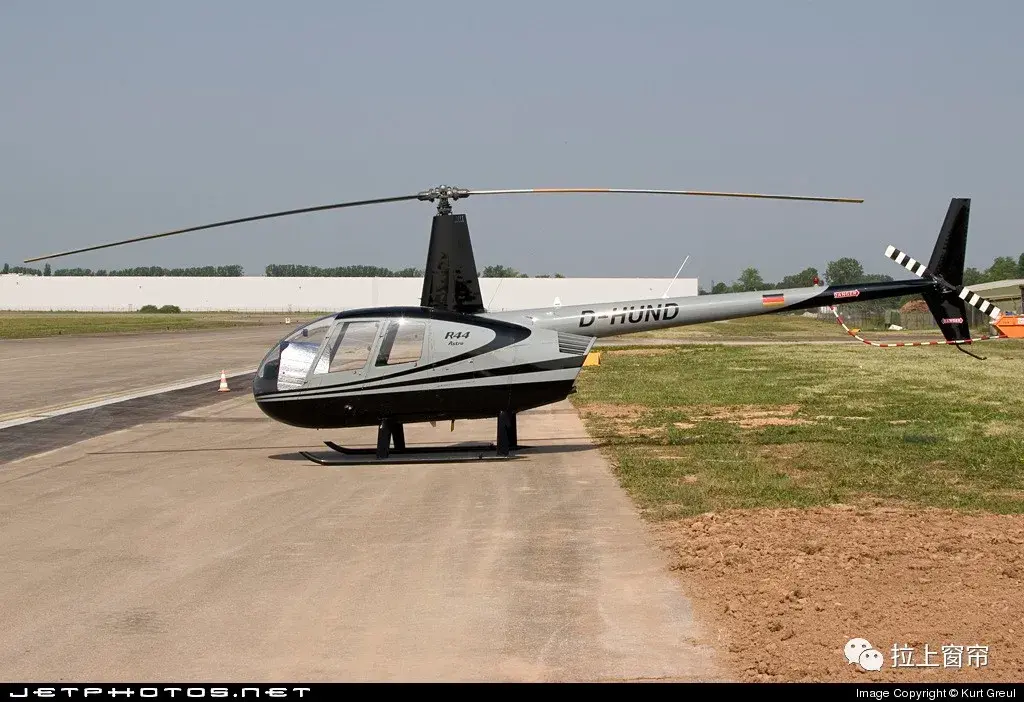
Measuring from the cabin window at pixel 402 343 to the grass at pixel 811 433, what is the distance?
347cm

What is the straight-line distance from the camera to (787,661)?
660 cm

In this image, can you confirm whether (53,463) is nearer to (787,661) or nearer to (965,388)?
(787,661)

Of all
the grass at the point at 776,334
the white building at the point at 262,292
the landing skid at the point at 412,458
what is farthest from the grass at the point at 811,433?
the white building at the point at 262,292

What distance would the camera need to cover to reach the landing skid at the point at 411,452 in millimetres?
15477

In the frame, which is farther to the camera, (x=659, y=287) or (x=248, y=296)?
(x=248, y=296)

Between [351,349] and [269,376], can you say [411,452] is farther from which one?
[269,376]

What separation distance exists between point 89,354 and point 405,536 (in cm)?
3968

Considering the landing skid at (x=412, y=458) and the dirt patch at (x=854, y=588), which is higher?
the dirt patch at (x=854, y=588)

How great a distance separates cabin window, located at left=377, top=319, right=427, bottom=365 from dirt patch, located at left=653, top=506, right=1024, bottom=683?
590 cm

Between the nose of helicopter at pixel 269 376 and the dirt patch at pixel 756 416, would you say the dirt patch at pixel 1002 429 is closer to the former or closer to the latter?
the dirt patch at pixel 756 416

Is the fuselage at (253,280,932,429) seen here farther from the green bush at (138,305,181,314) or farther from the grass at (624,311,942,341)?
the green bush at (138,305,181,314)

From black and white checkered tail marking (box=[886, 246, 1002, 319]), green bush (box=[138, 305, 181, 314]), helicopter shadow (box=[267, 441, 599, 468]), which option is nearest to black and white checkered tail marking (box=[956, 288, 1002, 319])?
black and white checkered tail marking (box=[886, 246, 1002, 319])

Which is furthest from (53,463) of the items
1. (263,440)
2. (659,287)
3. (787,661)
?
(659,287)
